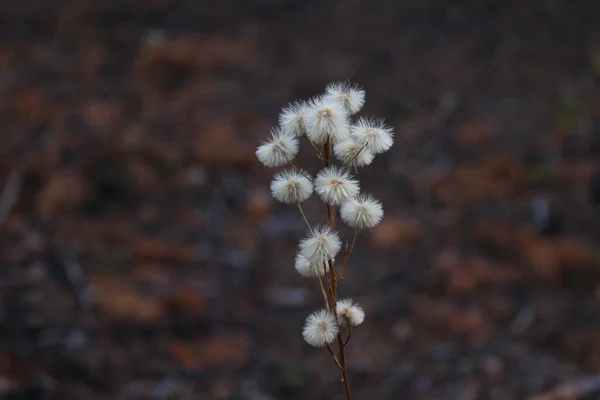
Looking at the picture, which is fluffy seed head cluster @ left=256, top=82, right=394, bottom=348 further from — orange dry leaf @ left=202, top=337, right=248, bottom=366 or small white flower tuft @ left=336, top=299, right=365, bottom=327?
orange dry leaf @ left=202, top=337, right=248, bottom=366

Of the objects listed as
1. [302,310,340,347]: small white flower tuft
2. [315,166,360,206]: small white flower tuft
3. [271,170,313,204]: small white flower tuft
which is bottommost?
[302,310,340,347]: small white flower tuft

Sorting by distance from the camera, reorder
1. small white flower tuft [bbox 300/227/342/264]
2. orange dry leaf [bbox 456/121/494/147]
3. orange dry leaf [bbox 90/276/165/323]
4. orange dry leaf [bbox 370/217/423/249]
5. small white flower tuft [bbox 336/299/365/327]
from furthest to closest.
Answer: orange dry leaf [bbox 456/121/494/147] < orange dry leaf [bbox 370/217/423/249] < orange dry leaf [bbox 90/276/165/323] < small white flower tuft [bbox 336/299/365/327] < small white flower tuft [bbox 300/227/342/264]

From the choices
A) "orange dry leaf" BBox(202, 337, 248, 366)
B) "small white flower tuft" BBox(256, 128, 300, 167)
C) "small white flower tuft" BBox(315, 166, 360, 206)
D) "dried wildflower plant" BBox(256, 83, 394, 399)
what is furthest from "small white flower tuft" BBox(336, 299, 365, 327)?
"orange dry leaf" BBox(202, 337, 248, 366)

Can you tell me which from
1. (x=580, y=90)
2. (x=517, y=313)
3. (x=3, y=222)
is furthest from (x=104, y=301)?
(x=580, y=90)

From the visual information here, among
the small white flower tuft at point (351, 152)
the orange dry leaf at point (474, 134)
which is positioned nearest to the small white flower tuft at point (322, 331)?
the small white flower tuft at point (351, 152)

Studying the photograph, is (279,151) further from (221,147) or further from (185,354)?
(221,147)

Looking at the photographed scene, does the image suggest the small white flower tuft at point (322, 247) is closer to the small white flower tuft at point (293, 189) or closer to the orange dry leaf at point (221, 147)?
the small white flower tuft at point (293, 189)

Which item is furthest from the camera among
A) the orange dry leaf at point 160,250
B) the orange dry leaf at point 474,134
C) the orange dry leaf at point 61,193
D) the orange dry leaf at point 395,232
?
the orange dry leaf at point 474,134
